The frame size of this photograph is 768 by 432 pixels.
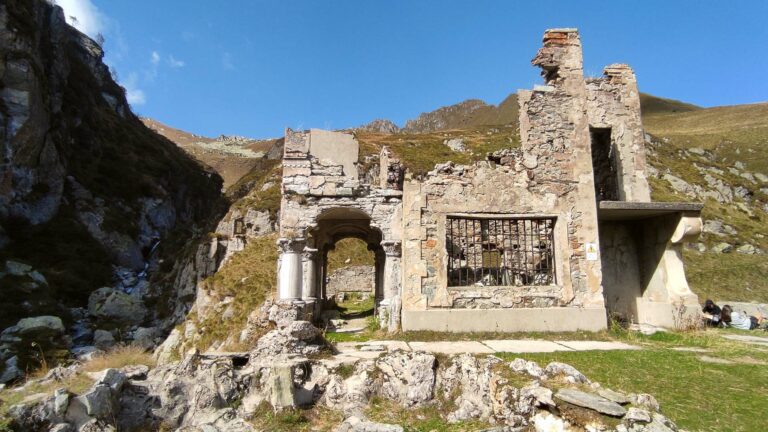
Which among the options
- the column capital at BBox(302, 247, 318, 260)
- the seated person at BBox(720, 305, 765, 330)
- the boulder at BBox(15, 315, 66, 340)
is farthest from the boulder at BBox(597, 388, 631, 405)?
the boulder at BBox(15, 315, 66, 340)

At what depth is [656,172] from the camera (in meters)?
44.6

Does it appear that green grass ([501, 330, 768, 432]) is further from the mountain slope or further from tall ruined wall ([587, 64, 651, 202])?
the mountain slope

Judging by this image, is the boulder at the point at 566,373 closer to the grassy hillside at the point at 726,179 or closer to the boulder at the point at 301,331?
the boulder at the point at 301,331

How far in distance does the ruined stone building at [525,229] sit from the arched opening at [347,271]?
1.11 metres

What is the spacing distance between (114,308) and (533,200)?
31046mm

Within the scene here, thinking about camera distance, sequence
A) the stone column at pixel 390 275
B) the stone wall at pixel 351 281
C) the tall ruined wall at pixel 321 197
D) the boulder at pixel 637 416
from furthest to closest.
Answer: the stone wall at pixel 351 281, the tall ruined wall at pixel 321 197, the stone column at pixel 390 275, the boulder at pixel 637 416

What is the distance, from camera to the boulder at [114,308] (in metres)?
29.3

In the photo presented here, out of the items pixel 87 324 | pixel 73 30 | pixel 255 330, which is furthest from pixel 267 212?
pixel 73 30

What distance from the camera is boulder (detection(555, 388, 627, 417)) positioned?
5.39 m

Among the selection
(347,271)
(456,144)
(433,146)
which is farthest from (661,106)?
(347,271)

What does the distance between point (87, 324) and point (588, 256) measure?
30.5 m

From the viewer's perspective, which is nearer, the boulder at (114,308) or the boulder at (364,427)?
the boulder at (364,427)

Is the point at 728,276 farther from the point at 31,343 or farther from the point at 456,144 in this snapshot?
the point at 31,343

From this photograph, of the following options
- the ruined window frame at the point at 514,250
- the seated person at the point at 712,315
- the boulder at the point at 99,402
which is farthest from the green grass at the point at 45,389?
the seated person at the point at 712,315
